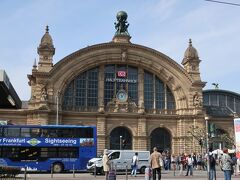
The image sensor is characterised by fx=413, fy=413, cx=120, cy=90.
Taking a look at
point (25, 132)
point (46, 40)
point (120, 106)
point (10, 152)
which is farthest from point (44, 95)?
point (10, 152)

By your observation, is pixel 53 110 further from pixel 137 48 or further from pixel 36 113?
pixel 137 48

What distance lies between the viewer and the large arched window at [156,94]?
5994 centimetres

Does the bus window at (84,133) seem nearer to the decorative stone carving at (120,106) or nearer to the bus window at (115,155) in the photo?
the bus window at (115,155)

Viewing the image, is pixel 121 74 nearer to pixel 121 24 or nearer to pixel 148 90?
pixel 148 90

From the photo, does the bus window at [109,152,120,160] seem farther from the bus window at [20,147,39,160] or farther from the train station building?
the train station building

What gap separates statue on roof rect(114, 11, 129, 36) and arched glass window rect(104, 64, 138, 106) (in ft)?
19.7

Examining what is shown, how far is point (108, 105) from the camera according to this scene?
57969 millimetres

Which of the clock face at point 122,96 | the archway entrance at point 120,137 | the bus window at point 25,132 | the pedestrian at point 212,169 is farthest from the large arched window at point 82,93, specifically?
the pedestrian at point 212,169

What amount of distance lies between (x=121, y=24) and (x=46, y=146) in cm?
3120

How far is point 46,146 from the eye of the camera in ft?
123

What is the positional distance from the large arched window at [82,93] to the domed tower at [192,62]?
14.0 metres

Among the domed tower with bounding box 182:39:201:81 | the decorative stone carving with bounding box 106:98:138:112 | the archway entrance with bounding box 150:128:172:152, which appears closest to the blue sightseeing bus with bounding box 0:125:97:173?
the decorative stone carving with bounding box 106:98:138:112

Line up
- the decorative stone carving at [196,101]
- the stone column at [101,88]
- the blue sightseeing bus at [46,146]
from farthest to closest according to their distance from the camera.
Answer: the decorative stone carving at [196,101], the stone column at [101,88], the blue sightseeing bus at [46,146]

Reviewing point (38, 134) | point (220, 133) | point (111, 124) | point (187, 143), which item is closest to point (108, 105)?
point (111, 124)
